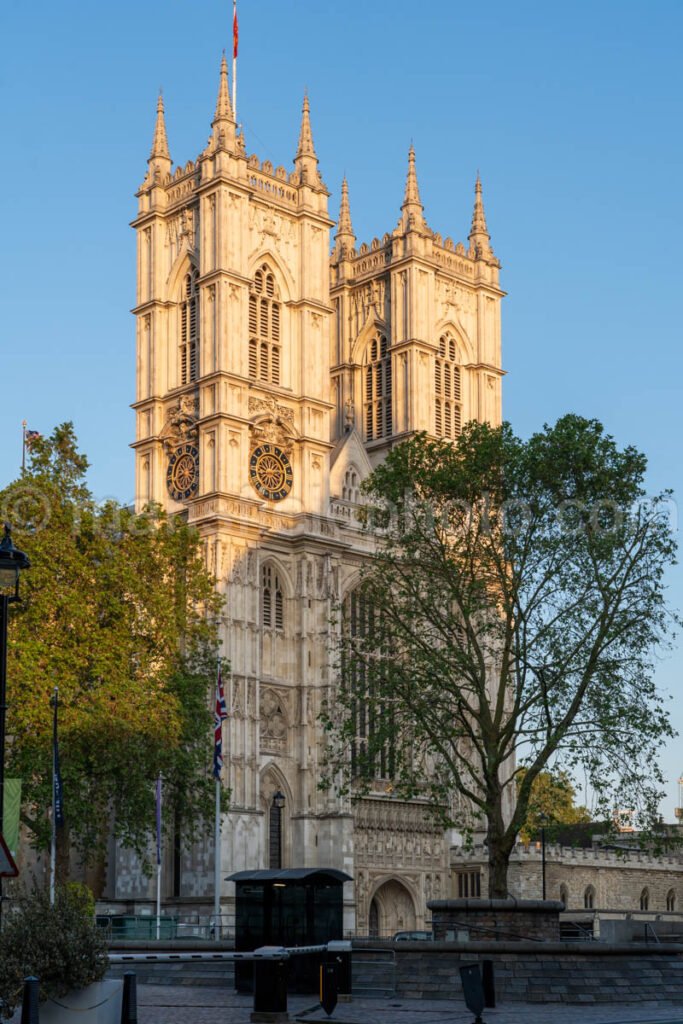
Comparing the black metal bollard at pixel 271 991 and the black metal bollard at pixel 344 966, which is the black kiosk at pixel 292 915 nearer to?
the black metal bollard at pixel 344 966

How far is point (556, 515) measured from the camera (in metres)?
36.8

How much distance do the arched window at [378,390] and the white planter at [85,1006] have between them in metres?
54.7

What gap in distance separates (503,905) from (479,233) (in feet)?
169

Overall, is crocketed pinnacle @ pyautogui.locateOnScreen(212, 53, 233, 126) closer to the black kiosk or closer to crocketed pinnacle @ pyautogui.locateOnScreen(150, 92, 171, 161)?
crocketed pinnacle @ pyautogui.locateOnScreen(150, 92, 171, 161)

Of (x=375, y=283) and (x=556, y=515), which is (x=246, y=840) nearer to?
(x=556, y=515)

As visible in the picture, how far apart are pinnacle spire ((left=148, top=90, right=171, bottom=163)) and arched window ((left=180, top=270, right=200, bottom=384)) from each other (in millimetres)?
6730

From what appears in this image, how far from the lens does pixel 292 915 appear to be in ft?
86.0

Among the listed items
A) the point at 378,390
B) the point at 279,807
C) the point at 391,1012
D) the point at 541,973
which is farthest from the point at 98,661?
the point at 378,390

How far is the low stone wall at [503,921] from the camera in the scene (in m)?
29.8

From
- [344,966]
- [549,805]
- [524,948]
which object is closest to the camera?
[344,966]

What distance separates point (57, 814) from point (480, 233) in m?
45.4

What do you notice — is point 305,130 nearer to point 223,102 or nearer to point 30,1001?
point 223,102

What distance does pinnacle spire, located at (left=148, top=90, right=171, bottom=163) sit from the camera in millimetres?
67250

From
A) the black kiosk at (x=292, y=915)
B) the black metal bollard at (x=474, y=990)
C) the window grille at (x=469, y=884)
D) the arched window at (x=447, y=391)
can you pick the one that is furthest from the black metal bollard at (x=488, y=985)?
the arched window at (x=447, y=391)
